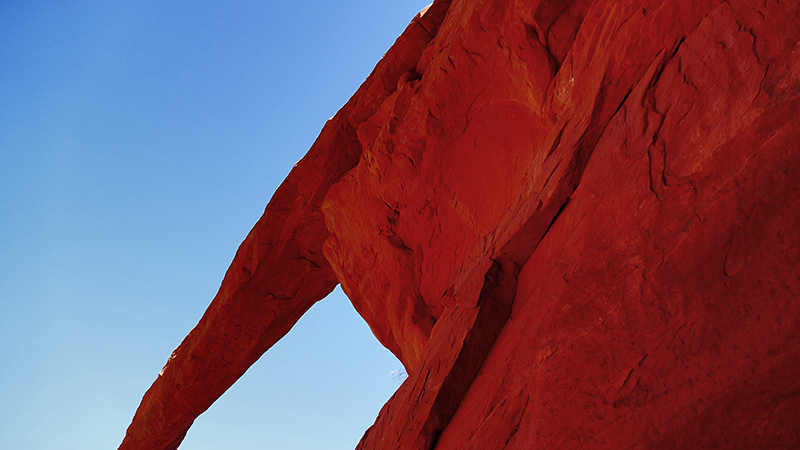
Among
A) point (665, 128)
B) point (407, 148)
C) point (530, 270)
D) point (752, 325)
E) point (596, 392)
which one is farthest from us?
point (407, 148)

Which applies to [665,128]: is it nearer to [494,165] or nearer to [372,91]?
[494,165]

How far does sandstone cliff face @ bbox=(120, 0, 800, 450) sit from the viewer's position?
2686 mm

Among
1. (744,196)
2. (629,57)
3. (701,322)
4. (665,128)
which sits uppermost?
(629,57)

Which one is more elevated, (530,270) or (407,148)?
(407,148)

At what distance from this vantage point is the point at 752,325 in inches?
102

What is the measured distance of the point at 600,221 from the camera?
3926 millimetres

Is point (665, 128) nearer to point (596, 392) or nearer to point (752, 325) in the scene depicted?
point (752, 325)

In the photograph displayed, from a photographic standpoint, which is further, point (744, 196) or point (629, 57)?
point (629, 57)

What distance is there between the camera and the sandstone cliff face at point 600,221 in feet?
8.81

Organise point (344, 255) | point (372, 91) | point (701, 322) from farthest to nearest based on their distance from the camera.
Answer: point (344, 255) < point (372, 91) < point (701, 322)

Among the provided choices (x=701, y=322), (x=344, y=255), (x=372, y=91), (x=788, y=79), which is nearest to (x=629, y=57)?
(x=788, y=79)

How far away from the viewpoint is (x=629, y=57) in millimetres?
4543

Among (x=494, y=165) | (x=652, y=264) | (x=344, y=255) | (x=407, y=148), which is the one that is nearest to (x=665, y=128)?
(x=652, y=264)

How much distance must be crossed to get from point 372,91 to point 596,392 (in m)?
8.23
